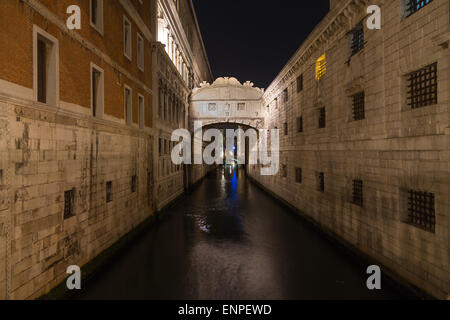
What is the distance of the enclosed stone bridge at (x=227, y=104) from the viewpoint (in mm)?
31672

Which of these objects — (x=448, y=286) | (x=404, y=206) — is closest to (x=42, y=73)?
(x=404, y=206)

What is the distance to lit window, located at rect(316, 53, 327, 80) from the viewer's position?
1443 cm

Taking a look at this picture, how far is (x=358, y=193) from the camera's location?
1129 centimetres

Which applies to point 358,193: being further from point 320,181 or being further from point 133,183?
point 133,183

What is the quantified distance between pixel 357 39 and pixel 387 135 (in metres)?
4.79

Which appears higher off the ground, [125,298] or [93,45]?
[93,45]

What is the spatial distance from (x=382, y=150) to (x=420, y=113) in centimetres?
194

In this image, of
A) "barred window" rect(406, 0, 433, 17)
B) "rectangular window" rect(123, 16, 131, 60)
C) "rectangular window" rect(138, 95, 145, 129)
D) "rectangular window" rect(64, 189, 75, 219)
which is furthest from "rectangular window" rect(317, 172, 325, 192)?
"rectangular window" rect(64, 189, 75, 219)

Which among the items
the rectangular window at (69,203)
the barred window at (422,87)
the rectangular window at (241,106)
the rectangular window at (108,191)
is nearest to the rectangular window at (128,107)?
the rectangular window at (108,191)

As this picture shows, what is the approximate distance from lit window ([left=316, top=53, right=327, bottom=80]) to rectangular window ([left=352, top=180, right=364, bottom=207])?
6.15 m

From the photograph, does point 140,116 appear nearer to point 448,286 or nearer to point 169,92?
point 169,92

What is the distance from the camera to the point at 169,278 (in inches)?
376

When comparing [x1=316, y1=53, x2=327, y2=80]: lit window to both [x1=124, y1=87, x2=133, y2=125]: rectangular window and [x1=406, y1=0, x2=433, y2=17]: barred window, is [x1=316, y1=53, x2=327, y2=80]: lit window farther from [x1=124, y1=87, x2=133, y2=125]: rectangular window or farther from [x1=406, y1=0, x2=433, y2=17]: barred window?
[x1=124, y1=87, x2=133, y2=125]: rectangular window

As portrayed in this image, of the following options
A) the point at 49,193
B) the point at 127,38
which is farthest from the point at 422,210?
the point at 127,38
